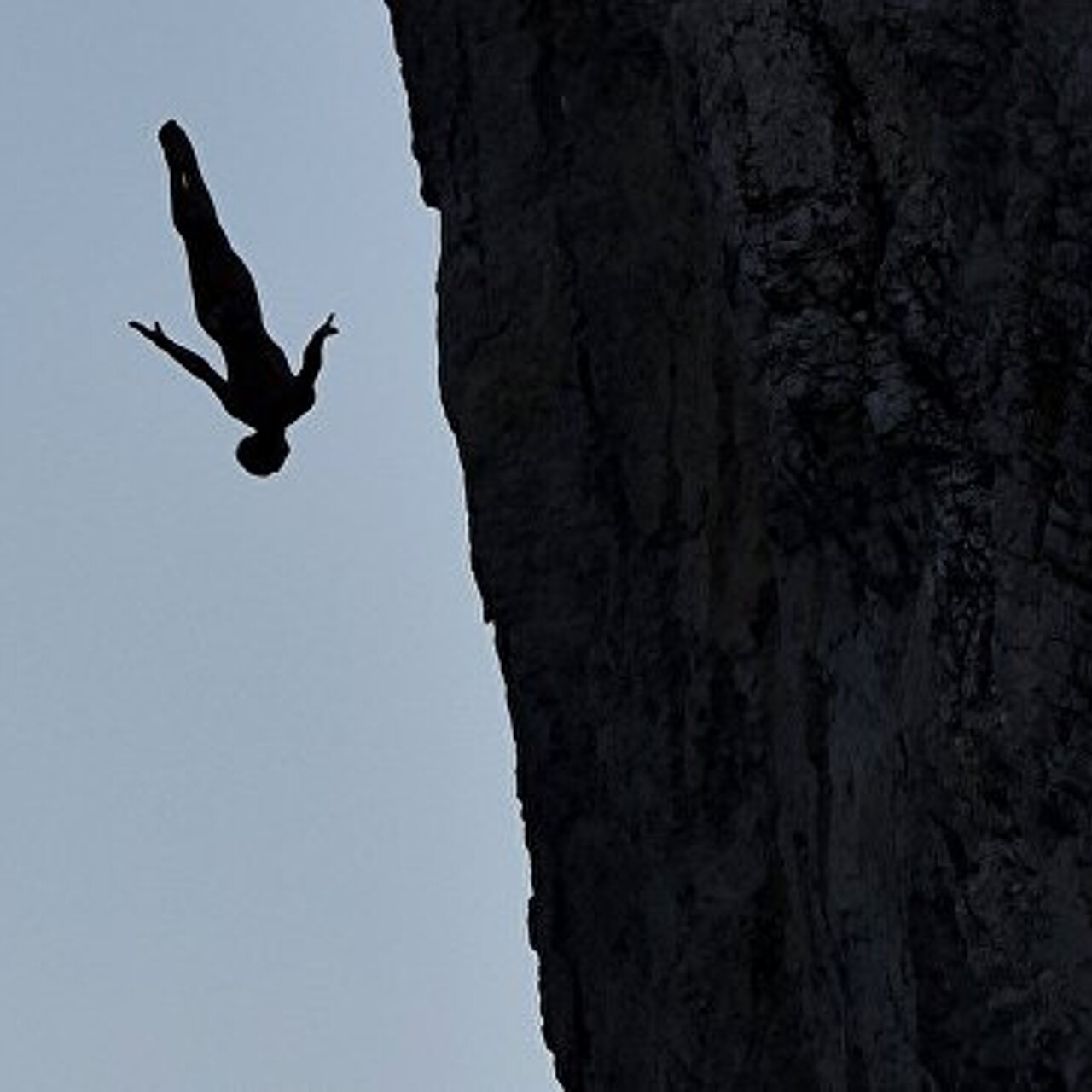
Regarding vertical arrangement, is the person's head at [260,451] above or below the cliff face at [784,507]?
above

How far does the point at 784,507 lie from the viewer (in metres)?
14.0

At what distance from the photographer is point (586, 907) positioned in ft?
53.4

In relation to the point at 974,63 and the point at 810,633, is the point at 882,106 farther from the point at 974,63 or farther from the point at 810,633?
the point at 810,633

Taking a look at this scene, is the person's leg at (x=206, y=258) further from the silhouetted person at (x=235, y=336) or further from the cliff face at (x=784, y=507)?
the cliff face at (x=784, y=507)

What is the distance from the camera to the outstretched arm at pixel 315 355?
16359 millimetres

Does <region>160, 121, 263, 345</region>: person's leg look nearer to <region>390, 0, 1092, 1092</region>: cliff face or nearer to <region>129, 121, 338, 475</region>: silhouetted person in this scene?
<region>129, 121, 338, 475</region>: silhouetted person

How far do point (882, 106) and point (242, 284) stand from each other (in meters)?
4.56

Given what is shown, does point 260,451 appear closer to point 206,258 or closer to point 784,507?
point 206,258

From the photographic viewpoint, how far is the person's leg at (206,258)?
54.2 feet

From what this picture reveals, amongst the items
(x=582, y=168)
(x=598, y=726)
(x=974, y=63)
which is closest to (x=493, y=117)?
(x=582, y=168)

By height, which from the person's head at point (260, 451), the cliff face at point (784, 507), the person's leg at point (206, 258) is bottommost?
the cliff face at point (784, 507)

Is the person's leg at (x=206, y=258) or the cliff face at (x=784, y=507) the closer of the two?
the cliff face at (x=784, y=507)

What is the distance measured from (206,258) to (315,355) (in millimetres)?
760

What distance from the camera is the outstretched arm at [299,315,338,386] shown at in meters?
16.4
